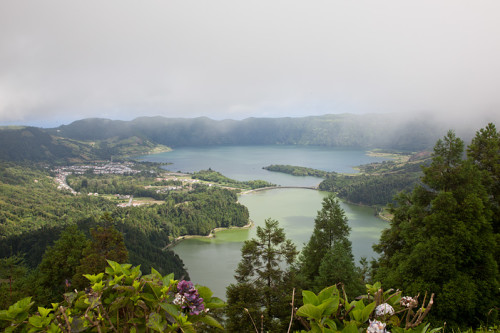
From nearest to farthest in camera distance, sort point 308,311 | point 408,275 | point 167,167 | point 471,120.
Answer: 1. point 308,311
2. point 408,275
3. point 167,167
4. point 471,120

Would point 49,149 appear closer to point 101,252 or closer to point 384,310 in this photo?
point 101,252

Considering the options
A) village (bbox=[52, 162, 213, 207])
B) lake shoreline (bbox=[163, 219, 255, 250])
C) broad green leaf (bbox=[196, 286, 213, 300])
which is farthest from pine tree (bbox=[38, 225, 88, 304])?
→ village (bbox=[52, 162, 213, 207])

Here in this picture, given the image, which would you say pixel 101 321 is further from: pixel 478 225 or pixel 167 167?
pixel 167 167

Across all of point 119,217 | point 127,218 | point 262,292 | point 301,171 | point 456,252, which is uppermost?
point 456,252

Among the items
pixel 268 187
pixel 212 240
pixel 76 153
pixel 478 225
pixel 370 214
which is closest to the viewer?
pixel 478 225

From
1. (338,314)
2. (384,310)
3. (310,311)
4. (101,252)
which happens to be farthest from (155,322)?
(101,252)

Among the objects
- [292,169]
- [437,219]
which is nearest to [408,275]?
[437,219]

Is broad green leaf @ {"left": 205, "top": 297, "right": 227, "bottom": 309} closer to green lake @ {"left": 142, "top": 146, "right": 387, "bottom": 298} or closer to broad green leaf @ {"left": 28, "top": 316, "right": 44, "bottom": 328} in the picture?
broad green leaf @ {"left": 28, "top": 316, "right": 44, "bottom": 328}
